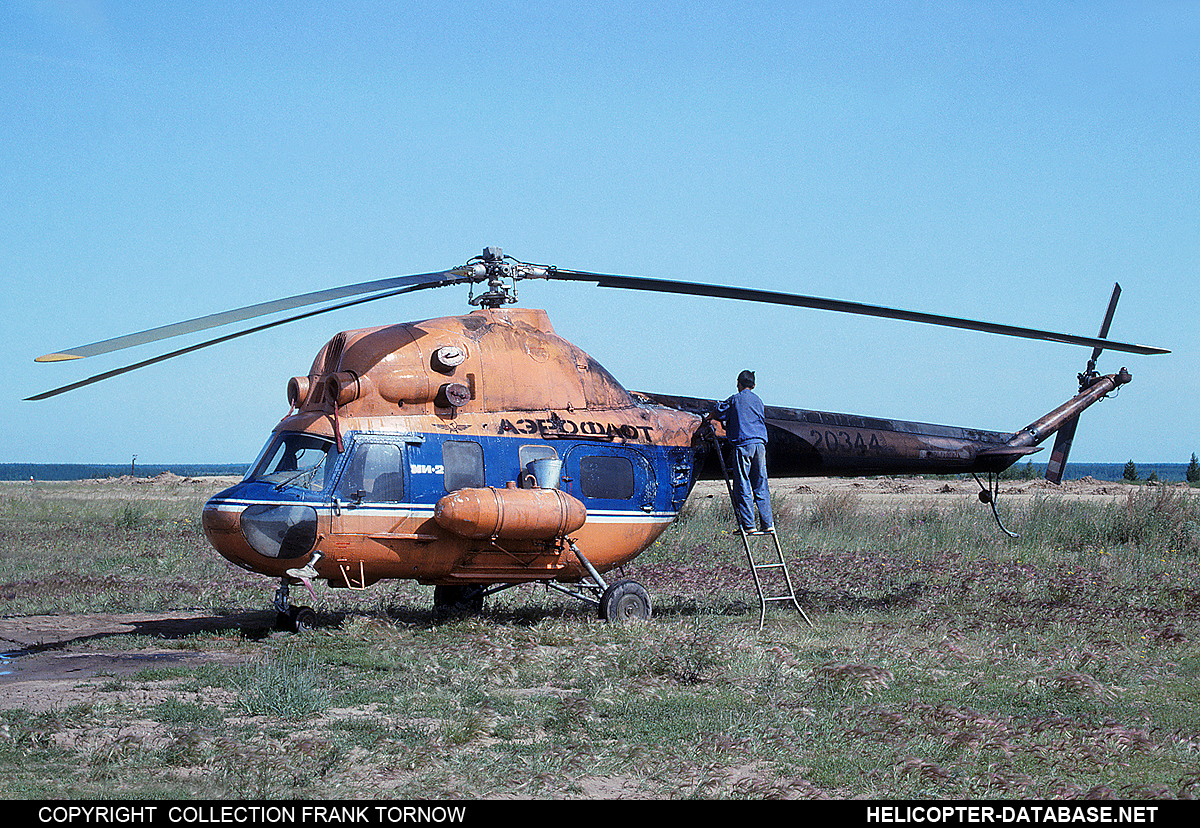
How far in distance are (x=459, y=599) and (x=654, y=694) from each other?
5.19m

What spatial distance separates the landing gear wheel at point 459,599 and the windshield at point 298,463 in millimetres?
2836

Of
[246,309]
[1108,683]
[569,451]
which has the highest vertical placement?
[246,309]

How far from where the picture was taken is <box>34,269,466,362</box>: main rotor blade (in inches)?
325

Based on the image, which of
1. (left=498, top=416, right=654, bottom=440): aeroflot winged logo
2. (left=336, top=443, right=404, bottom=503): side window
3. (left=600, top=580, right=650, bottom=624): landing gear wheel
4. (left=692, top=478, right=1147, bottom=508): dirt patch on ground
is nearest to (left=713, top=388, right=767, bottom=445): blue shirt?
(left=498, top=416, right=654, bottom=440): aeroflot winged logo

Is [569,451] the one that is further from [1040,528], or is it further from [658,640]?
[1040,528]

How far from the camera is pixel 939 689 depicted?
8.95 metres

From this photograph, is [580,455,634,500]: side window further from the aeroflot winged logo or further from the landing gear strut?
the landing gear strut

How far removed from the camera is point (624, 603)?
483 inches

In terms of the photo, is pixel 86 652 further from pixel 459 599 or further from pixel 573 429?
pixel 573 429

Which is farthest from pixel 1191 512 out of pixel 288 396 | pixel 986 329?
pixel 288 396

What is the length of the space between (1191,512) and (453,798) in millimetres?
22388

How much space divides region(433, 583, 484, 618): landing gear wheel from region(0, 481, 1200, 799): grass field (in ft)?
1.77

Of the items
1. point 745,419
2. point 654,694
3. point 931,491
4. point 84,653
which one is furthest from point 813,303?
point 931,491
